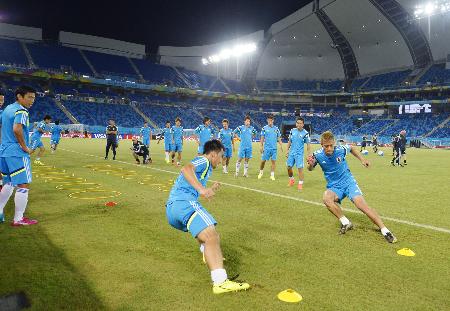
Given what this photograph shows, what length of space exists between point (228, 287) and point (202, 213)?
845 mm

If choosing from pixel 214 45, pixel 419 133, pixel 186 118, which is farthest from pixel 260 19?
pixel 419 133

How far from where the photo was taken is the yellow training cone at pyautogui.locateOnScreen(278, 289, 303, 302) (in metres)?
3.60

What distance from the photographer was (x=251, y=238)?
19.0ft

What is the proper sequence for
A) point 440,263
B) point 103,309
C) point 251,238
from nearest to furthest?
1. point 103,309
2. point 440,263
3. point 251,238

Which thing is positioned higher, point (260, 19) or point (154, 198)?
point (260, 19)

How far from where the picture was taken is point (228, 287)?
3.71 metres

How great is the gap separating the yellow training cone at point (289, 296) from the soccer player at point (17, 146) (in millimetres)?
4663

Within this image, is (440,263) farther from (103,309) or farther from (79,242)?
(79,242)

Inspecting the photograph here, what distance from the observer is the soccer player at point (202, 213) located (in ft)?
12.3

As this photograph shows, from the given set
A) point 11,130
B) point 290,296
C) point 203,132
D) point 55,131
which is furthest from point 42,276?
point 55,131

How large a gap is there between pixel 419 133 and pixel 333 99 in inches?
1045

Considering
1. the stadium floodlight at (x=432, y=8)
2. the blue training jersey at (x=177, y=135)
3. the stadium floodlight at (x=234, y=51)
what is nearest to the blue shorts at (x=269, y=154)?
the blue training jersey at (x=177, y=135)

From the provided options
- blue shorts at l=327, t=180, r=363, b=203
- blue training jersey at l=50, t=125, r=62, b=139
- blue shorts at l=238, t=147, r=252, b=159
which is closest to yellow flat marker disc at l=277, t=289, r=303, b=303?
blue shorts at l=327, t=180, r=363, b=203

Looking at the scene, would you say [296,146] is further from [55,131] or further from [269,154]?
[55,131]
